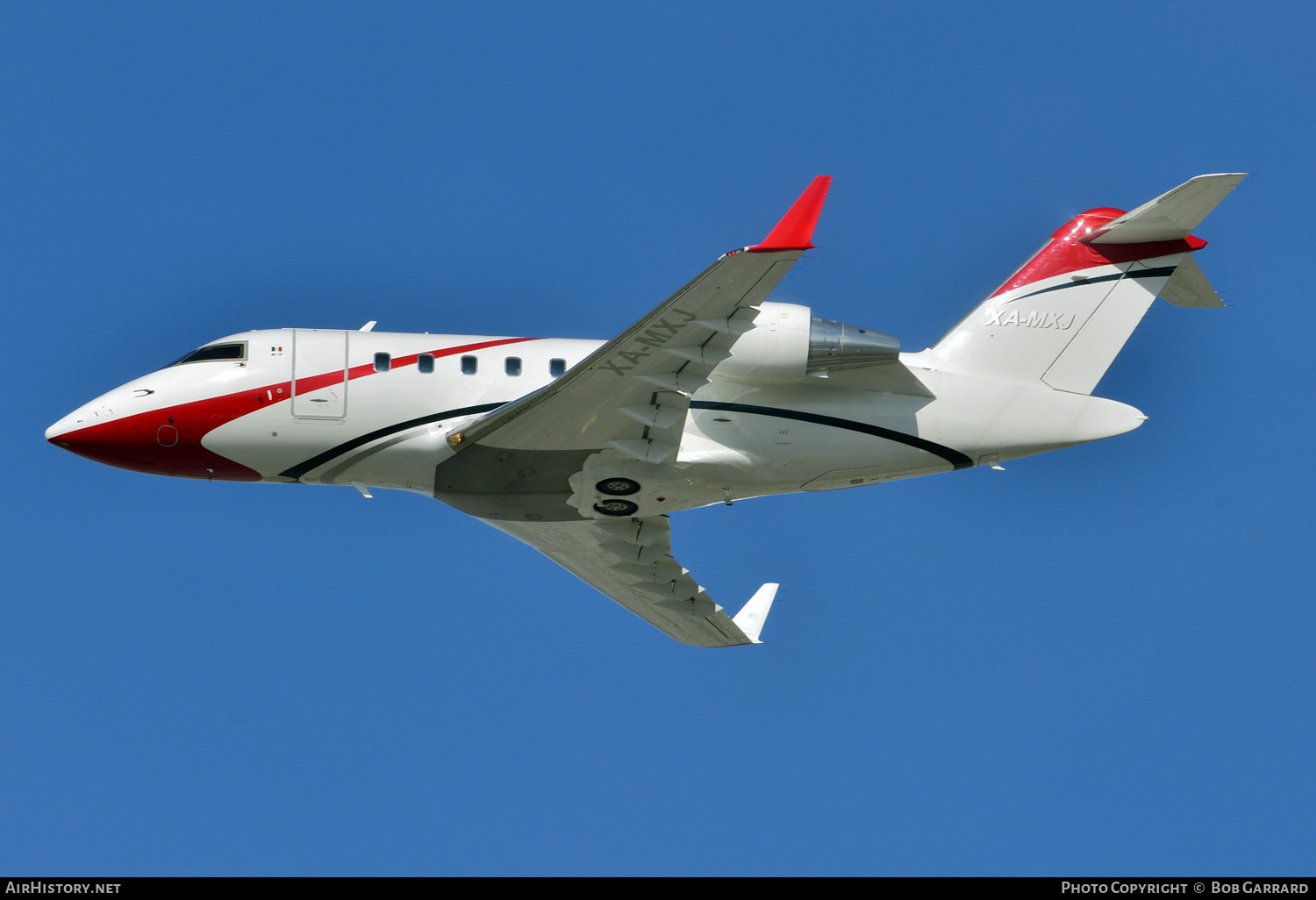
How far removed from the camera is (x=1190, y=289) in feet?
78.0

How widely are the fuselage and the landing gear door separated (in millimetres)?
19

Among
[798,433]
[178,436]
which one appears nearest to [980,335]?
[798,433]

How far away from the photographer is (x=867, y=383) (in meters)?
22.5

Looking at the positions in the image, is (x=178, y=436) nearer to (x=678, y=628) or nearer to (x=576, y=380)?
(x=576, y=380)

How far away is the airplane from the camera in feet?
70.9

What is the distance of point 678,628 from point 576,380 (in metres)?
7.90

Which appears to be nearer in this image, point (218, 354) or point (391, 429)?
point (391, 429)

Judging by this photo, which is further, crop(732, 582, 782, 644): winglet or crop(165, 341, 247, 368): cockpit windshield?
crop(732, 582, 782, 644): winglet

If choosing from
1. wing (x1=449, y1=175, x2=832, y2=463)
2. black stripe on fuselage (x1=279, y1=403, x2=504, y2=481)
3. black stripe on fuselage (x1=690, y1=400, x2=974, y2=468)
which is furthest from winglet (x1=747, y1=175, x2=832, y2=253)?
black stripe on fuselage (x1=279, y1=403, x2=504, y2=481)

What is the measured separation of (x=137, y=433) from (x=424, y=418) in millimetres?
4363

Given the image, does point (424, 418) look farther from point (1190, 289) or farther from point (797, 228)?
point (1190, 289)

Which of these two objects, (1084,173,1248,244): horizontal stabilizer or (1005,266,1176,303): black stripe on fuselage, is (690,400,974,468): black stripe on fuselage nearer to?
(1005,266,1176,303): black stripe on fuselage

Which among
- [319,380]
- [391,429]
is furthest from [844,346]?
[319,380]

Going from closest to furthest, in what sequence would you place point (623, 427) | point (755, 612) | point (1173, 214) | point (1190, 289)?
point (623, 427)
point (1173, 214)
point (1190, 289)
point (755, 612)
